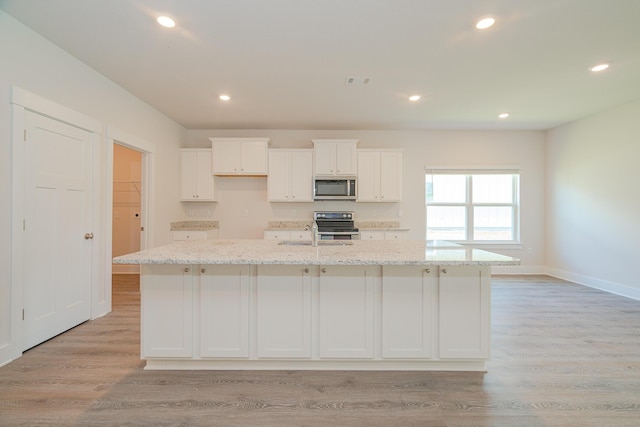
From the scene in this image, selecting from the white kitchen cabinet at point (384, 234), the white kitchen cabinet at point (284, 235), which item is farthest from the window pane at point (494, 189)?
the white kitchen cabinet at point (284, 235)

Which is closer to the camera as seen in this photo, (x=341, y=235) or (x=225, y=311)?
(x=225, y=311)

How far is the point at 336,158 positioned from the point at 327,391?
3.64m

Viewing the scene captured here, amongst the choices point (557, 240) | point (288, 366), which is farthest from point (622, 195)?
point (288, 366)

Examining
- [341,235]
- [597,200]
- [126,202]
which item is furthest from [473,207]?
[126,202]

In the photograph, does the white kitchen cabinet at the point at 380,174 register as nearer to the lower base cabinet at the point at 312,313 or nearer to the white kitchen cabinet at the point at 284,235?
the white kitchen cabinet at the point at 284,235

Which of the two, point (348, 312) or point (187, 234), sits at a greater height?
point (187, 234)

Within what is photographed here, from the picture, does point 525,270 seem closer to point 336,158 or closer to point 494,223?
point 494,223

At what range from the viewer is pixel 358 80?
326 cm

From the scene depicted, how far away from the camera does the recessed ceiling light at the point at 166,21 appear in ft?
7.33

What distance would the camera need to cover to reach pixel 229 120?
15.5 feet

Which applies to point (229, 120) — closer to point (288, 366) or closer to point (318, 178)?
point (318, 178)

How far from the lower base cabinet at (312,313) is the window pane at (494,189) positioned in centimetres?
387

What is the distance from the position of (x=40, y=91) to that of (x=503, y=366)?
14.4ft

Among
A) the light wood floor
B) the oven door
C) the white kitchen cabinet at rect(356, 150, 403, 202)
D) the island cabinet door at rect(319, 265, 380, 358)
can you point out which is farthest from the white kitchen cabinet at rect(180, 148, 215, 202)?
the island cabinet door at rect(319, 265, 380, 358)
